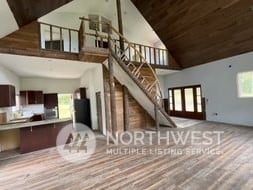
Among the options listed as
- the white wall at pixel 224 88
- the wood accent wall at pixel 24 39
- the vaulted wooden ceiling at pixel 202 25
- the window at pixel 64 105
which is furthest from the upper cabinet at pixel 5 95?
the white wall at pixel 224 88

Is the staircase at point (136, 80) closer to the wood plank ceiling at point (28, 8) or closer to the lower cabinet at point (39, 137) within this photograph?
the wood plank ceiling at point (28, 8)

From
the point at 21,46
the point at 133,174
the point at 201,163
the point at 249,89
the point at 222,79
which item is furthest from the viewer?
the point at 222,79

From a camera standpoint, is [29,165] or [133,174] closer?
[133,174]

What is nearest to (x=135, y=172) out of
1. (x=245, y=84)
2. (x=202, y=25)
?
(x=202, y=25)

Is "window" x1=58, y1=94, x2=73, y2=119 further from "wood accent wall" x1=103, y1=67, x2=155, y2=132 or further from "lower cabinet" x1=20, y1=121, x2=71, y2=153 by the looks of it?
"lower cabinet" x1=20, y1=121, x2=71, y2=153

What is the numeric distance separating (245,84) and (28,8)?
7968 mm

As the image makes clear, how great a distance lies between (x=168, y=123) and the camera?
7289 millimetres

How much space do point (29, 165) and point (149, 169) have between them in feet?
8.76

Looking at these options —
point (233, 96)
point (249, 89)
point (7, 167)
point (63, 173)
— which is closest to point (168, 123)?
point (233, 96)

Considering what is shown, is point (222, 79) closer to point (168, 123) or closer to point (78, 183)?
point (168, 123)

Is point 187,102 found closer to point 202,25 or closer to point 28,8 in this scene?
point 202,25

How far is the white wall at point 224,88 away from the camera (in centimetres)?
692

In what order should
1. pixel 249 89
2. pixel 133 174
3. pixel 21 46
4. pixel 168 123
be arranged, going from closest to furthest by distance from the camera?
pixel 133 174
pixel 21 46
pixel 249 89
pixel 168 123

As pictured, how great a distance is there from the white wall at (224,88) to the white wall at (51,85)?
6.74m
